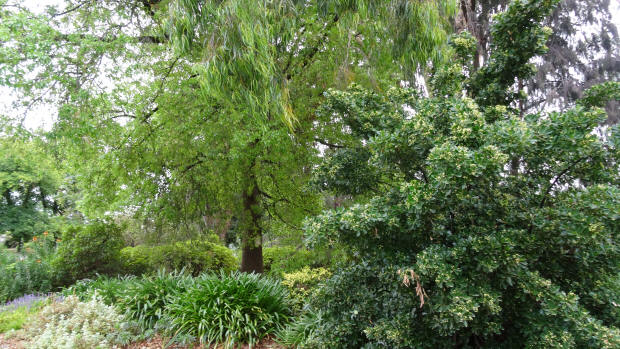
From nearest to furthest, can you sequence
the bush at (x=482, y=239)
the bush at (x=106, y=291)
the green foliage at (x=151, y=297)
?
1. the bush at (x=482, y=239)
2. the green foliage at (x=151, y=297)
3. the bush at (x=106, y=291)

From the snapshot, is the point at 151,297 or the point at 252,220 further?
the point at 252,220

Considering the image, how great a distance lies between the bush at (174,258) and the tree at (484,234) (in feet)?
16.6

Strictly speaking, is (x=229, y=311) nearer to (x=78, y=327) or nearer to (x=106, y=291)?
(x=78, y=327)

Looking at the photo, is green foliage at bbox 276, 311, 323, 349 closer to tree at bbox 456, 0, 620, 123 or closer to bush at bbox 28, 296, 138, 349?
bush at bbox 28, 296, 138, 349

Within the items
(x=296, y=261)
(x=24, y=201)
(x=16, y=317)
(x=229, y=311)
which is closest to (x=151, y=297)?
(x=229, y=311)

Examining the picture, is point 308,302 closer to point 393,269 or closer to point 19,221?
point 393,269

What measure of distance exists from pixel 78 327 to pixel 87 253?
3657mm

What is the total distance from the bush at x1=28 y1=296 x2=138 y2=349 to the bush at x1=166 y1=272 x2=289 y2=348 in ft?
2.13

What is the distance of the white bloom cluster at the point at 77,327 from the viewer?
14.1 feet

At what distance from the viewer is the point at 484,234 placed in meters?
2.92

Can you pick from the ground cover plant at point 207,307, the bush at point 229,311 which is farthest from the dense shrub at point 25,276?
the bush at point 229,311

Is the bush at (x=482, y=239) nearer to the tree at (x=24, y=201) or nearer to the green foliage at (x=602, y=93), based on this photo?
the green foliage at (x=602, y=93)

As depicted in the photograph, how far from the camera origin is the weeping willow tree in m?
3.93

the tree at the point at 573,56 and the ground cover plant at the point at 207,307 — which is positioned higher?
the tree at the point at 573,56
